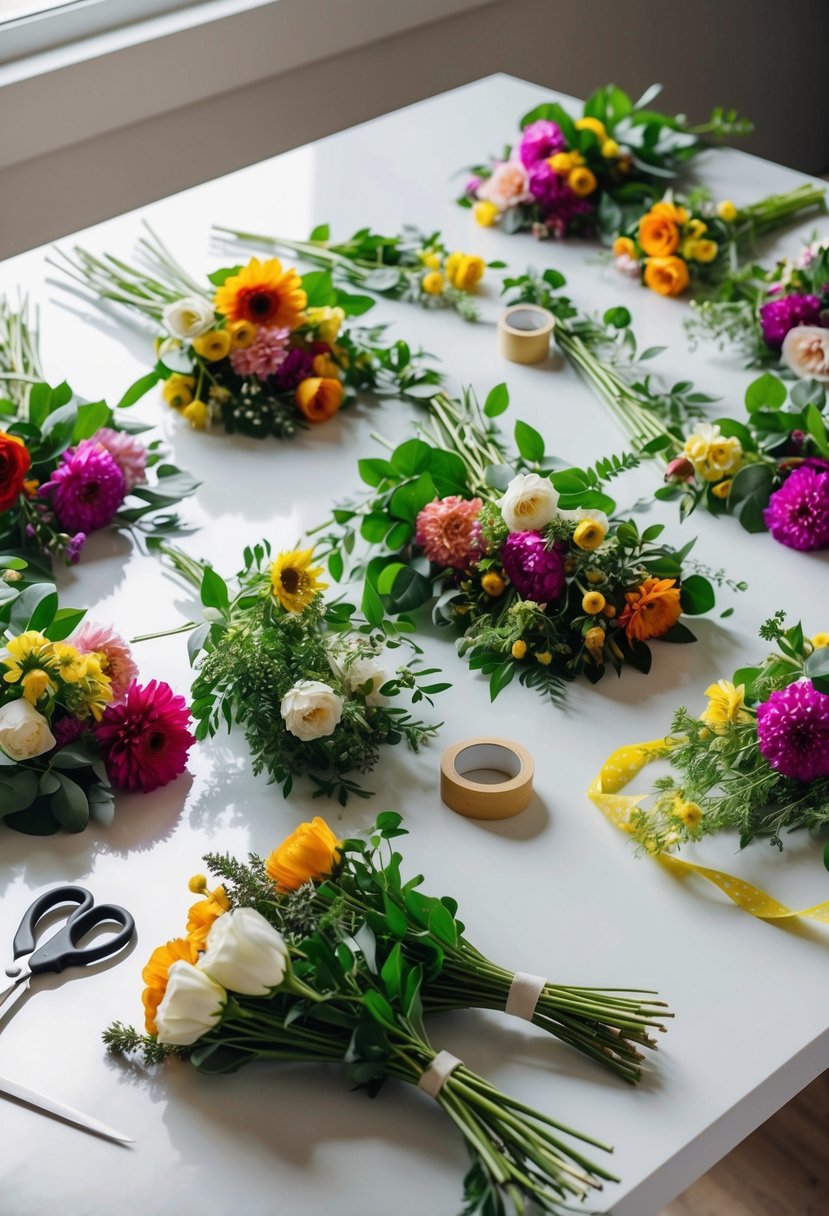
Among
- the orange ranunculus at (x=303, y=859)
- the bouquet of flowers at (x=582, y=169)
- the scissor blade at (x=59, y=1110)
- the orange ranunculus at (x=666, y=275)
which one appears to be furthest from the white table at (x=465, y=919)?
the bouquet of flowers at (x=582, y=169)

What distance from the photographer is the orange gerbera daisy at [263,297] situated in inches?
57.4

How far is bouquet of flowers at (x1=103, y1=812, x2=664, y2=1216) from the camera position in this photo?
0.75 meters

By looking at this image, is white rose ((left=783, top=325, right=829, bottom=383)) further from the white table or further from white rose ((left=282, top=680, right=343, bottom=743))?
white rose ((left=282, top=680, right=343, bottom=743))

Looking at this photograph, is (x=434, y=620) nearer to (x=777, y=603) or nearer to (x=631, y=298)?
(x=777, y=603)

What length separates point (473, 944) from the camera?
0.89 meters

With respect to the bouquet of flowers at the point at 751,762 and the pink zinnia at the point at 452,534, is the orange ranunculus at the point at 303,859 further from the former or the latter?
the pink zinnia at the point at 452,534

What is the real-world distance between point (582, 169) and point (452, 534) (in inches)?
33.1

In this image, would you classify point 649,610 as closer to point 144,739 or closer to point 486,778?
point 486,778

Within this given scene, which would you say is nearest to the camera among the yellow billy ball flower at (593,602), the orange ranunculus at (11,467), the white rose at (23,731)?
the white rose at (23,731)

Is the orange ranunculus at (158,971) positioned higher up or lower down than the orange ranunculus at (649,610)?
higher up

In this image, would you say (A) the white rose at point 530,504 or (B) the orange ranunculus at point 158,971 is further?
(A) the white rose at point 530,504

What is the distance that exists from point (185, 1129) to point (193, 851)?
0.23 meters

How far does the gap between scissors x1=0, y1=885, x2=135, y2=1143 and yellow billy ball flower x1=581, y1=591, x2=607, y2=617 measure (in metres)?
0.46

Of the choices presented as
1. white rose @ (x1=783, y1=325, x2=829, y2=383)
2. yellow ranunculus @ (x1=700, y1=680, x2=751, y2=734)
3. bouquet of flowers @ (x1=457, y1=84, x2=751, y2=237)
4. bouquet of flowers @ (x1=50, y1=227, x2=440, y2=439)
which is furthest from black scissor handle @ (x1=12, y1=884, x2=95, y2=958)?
bouquet of flowers @ (x1=457, y1=84, x2=751, y2=237)
